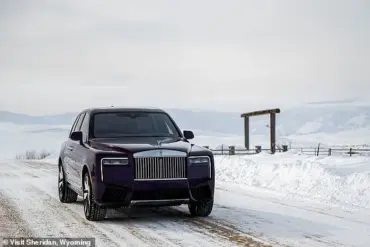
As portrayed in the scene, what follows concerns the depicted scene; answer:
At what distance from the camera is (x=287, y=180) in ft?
45.3

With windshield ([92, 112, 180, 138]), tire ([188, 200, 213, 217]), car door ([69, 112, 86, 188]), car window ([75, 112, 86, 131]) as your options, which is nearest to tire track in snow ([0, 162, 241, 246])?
tire ([188, 200, 213, 217])

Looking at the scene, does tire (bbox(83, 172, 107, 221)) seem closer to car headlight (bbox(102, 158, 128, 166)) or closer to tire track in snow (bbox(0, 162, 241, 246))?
tire track in snow (bbox(0, 162, 241, 246))

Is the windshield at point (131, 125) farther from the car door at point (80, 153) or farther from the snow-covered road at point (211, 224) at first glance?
the snow-covered road at point (211, 224)

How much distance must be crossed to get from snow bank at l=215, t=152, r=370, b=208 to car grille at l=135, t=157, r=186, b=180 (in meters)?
3.91

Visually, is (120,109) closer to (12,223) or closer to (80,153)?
(80,153)

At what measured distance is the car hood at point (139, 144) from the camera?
7.91 metres

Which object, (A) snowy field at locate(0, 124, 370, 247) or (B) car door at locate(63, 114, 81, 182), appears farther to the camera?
(B) car door at locate(63, 114, 81, 182)

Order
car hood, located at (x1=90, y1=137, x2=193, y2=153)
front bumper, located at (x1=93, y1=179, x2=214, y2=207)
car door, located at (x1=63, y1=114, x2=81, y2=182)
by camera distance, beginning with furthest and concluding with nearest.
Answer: car door, located at (x1=63, y1=114, x2=81, y2=182) < car hood, located at (x1=90, y1=137, x2=193, y2=153) < front bumper, located at (x1=93, y1=179, x2=214, y2=207)

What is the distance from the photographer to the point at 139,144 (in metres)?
8.14

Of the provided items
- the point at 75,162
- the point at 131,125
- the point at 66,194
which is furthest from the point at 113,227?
the point at 66,194

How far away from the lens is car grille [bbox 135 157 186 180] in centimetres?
776

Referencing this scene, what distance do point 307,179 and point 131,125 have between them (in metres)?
5.72

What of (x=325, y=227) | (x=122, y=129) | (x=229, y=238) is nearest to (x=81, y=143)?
(x=122, y=129)

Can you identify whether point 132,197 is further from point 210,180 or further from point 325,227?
point 325,227
